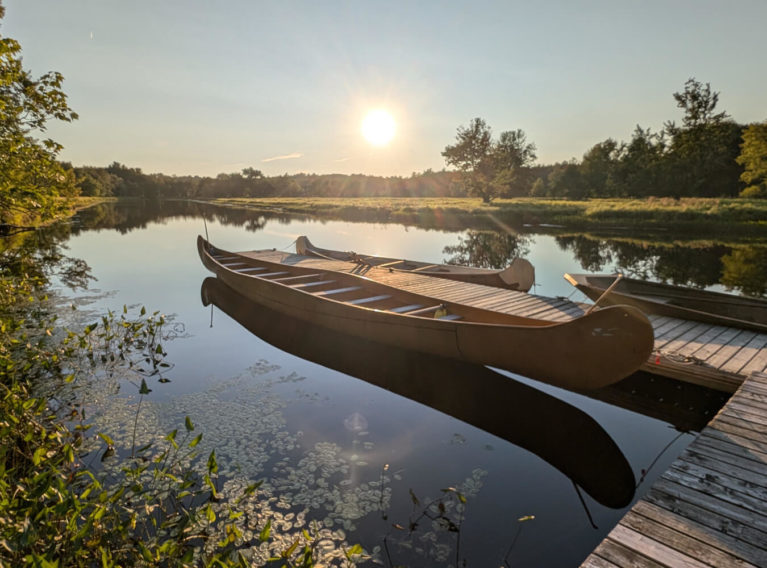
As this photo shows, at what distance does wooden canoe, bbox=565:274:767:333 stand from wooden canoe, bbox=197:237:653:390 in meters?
3.13

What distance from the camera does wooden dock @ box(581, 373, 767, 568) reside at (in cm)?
311

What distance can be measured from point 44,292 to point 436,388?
14.5 m

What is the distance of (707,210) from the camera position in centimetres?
3397

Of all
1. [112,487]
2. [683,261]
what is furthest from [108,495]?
[683,261]

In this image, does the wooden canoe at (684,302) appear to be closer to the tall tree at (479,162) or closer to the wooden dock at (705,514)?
the wooden dock at (705,514)

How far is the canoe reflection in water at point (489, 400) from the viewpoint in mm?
5566

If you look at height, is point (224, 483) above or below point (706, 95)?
below

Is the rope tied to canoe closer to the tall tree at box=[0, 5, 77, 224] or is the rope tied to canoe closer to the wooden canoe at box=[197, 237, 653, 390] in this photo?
the wooden canoe at box=[197, 237, 653, 390]

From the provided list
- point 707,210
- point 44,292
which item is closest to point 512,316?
point 44,292

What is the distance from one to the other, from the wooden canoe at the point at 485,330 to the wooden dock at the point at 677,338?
1.88 ft

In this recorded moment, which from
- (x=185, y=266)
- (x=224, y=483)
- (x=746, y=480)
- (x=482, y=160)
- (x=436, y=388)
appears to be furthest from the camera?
(x=482, y=160)

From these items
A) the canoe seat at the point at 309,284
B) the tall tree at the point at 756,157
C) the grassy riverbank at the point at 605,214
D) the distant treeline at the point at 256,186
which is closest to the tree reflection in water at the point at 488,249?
the grassy riverbank at the point at 605,214

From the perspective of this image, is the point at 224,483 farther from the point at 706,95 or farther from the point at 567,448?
the point at 706,95

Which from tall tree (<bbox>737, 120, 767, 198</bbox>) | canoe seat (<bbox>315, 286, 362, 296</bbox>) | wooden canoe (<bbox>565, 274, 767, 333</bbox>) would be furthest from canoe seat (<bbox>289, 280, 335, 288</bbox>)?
tall tree (<bbox>737, 120, 767, 198</bbox>)
